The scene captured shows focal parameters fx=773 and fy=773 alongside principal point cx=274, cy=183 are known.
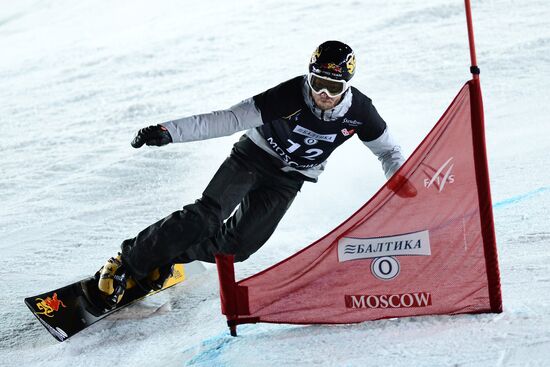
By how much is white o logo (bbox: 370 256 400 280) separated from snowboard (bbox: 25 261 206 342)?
1.46 m

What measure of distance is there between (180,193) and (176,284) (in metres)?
1.78

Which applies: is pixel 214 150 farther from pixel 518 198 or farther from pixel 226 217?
pixel 226 217

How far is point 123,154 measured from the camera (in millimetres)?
7160

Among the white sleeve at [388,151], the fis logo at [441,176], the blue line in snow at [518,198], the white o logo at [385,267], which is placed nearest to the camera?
the fis logo at [441,176]

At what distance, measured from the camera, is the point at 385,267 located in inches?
128

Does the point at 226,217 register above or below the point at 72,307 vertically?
above

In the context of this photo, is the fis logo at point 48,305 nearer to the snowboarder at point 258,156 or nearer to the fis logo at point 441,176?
the snowboarder at point 258,156

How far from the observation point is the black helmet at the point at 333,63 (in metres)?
3.51

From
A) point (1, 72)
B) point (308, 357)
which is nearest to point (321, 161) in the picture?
point (308, 357)

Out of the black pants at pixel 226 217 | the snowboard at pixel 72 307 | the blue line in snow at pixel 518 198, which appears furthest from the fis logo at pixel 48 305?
the blue line in snow at pixel 518 198

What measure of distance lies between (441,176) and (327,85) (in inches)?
29.0

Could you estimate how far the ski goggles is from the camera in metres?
3.53

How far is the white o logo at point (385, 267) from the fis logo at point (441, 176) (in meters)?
0.36

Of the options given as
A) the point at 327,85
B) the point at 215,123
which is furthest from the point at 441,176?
the point at 215,123
